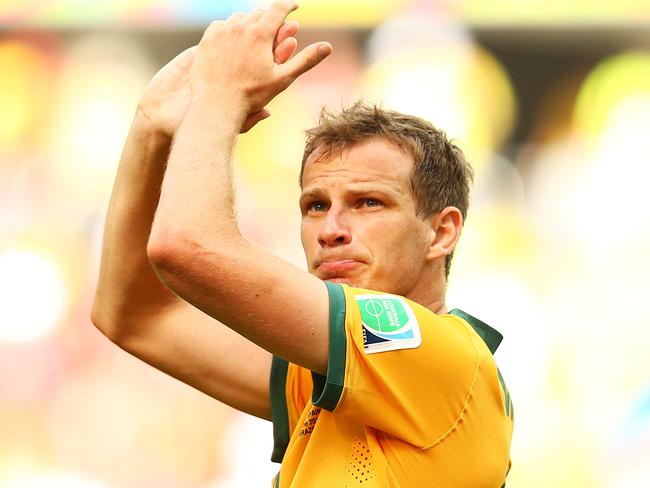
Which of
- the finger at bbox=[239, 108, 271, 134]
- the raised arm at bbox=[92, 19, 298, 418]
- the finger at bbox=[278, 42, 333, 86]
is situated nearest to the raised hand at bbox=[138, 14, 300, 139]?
the raised arm at bbox=[92, 19, 298, 418]

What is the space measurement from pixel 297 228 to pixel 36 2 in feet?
9.23

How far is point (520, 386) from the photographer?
6.74m

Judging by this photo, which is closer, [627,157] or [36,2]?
[627,157]

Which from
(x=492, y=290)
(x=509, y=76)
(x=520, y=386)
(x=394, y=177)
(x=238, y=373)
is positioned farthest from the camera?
(x=509, y=76)

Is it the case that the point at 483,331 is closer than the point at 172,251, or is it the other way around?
the point at 172,251

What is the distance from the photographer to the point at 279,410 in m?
2.42

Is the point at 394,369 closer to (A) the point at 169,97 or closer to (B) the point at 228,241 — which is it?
(B) the point at 228,241

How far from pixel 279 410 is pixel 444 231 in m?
0.57

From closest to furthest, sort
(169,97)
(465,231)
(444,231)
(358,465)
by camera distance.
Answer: (358,465)
(169,97)
(444,231)
(465,231)

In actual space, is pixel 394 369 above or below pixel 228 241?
below

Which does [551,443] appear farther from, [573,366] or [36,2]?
[36,2]

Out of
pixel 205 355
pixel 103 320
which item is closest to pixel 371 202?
pixel 205 355

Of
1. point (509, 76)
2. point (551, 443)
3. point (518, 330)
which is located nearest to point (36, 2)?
point (509, 76)

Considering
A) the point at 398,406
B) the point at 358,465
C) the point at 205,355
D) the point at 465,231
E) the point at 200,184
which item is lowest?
the point at 358,465
